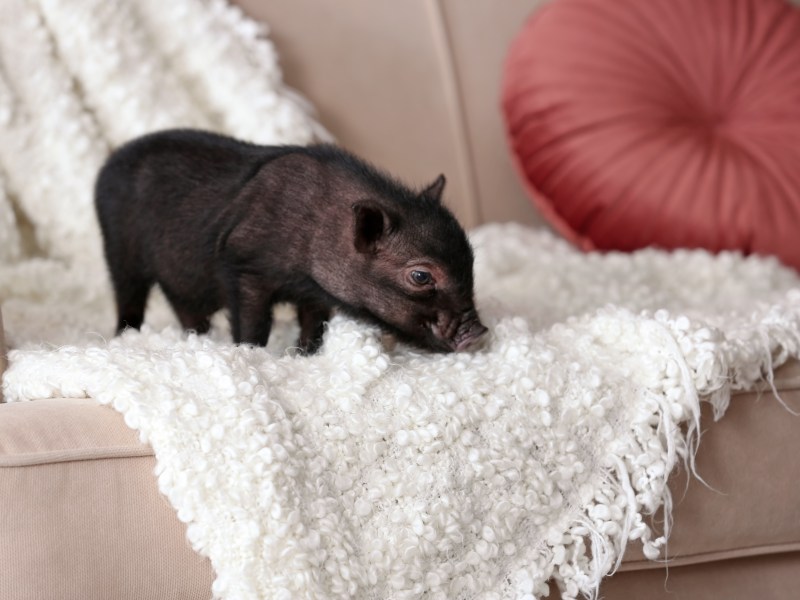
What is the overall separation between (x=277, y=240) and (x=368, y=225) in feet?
0.49

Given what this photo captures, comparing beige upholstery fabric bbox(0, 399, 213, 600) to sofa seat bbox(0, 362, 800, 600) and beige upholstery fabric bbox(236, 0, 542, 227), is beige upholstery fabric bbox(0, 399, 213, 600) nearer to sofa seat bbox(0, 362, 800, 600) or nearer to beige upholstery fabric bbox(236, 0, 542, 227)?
sofa seat bbox(0, 362, 800, 600)

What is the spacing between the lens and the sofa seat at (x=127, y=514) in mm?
849

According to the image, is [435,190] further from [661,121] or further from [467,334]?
[661,121]

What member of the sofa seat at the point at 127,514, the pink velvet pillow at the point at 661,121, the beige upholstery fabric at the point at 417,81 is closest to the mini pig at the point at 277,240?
the sofa seat at the point at 127,514

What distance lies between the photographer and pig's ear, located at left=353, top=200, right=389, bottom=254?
117cm

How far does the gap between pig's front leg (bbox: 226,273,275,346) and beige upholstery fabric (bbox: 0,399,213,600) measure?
349 mm

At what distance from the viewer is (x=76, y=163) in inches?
69.7

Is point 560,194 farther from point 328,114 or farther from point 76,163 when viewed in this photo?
point 76,163

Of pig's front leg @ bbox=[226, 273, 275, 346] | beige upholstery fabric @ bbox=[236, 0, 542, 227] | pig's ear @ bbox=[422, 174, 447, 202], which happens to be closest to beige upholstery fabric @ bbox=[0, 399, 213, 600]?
pig's front leg @ bbox=[226, 273, 275, 346]

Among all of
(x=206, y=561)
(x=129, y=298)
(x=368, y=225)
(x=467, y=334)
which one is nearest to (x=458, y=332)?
(x=467, y=334)

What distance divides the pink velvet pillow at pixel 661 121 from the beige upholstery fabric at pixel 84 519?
125 centimetres

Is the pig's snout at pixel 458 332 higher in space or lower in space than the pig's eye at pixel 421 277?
lower

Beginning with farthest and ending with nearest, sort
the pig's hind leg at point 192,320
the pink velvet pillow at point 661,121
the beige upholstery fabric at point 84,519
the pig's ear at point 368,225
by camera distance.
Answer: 1. the pink velvet pillow at point 661,121
2. the pig's hind leg at point 192,320
3. the pig's ear at point 368,225
4. the beige upholstery fabric at point 84,519

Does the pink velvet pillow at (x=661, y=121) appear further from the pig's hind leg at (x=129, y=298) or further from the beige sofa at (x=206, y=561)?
the pig's hind leg at (x=129, y=298)
